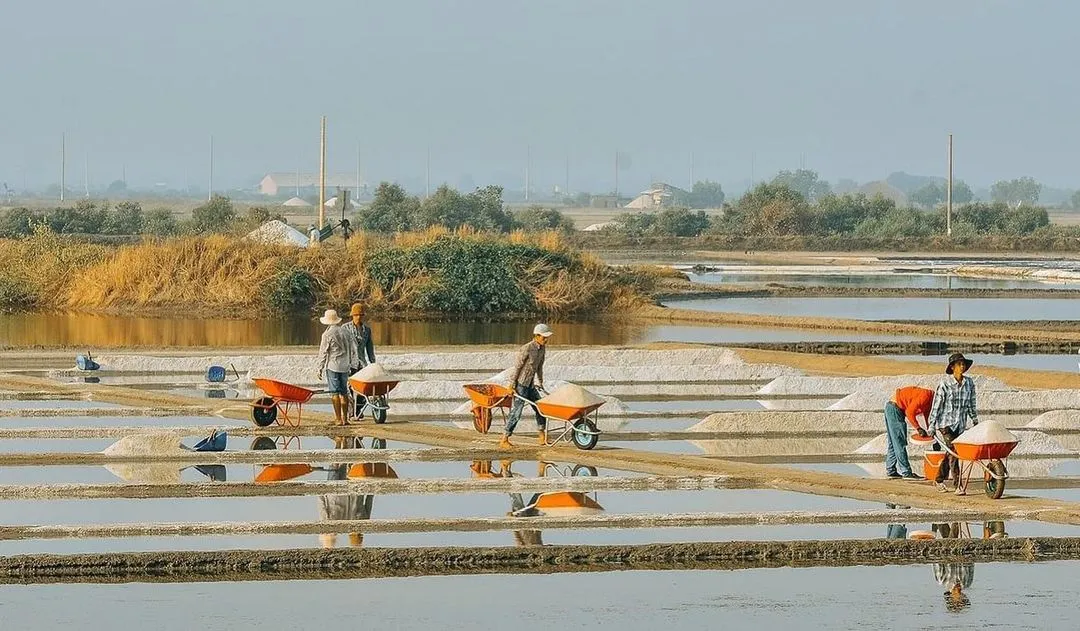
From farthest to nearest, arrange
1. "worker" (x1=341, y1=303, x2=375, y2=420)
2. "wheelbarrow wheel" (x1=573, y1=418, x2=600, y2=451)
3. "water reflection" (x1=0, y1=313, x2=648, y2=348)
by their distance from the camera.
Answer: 1. "water reflection" (x1=0, y1=313, x2=648, y2=348)
2. "worker" (x1=341, y1=303, x2=375, y2=420)
3. "wheelbarrow wheel" (x1=573, y1=418, x2=600, y2=451)

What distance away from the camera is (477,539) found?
1301 centimetres

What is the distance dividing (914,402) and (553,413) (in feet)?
10.8

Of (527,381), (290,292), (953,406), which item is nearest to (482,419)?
(527,381)

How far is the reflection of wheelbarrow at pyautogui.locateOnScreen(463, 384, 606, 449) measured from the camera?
16.8 m

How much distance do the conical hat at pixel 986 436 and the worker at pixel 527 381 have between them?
416 cm

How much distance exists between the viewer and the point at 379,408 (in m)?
18.5

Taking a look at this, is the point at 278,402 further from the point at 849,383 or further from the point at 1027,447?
the point at 849,383

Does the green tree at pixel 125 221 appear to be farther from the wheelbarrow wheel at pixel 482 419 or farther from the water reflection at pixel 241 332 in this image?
the wheelbarrow wheel at pixel 482 419

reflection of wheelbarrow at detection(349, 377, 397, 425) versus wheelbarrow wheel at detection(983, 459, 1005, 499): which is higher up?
reflection of wheelbarrow at detection(349, 377, 397, 425)

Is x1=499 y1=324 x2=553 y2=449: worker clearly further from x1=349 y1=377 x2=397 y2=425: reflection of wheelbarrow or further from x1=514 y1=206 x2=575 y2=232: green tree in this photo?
x1=514 y1=206 x2=575 y2=232: green tree

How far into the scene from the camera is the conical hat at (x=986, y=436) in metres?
14.0

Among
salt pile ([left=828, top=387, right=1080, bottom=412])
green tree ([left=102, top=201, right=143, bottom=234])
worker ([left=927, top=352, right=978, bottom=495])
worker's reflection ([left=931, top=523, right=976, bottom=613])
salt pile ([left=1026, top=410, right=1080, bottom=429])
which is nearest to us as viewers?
worker's reflection ([left=931, top=523, right=976, bottom=613])

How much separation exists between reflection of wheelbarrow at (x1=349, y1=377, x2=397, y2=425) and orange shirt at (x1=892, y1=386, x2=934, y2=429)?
16.6 ft

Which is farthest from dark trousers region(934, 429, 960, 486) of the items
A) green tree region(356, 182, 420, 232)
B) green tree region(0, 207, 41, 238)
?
green tree region(356, 182, 420, 232)
